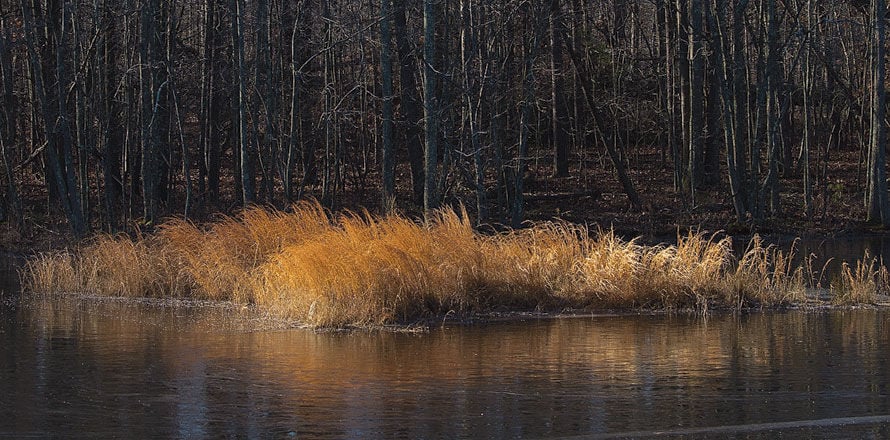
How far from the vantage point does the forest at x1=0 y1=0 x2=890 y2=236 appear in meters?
32.2

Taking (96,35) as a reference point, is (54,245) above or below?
below

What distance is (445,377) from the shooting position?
11.3 m

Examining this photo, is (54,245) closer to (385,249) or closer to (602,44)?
(385,249)

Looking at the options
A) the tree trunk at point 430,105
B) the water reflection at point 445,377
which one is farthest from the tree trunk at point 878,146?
the water reflection at point 445,377

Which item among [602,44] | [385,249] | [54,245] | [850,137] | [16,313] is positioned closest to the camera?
[385,249]

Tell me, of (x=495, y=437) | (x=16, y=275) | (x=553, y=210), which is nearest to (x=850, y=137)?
(x=553, y=210)

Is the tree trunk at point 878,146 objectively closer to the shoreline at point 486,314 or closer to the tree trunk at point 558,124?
the tree trunk at point 558,124

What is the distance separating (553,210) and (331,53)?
997 centimetres

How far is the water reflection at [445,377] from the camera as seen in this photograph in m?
9.23

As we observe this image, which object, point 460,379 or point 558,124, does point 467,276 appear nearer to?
point 460,379

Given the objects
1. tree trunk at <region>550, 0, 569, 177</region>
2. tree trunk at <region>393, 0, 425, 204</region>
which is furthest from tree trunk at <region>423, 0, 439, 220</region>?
tree trunk at <region>550, 0, 569, 177</region>

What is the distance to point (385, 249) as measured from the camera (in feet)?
52.2

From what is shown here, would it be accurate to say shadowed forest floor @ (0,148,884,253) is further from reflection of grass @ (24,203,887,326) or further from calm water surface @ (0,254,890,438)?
calm water surface @ (0,254,890,438)

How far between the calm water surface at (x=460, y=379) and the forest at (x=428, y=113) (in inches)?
474
